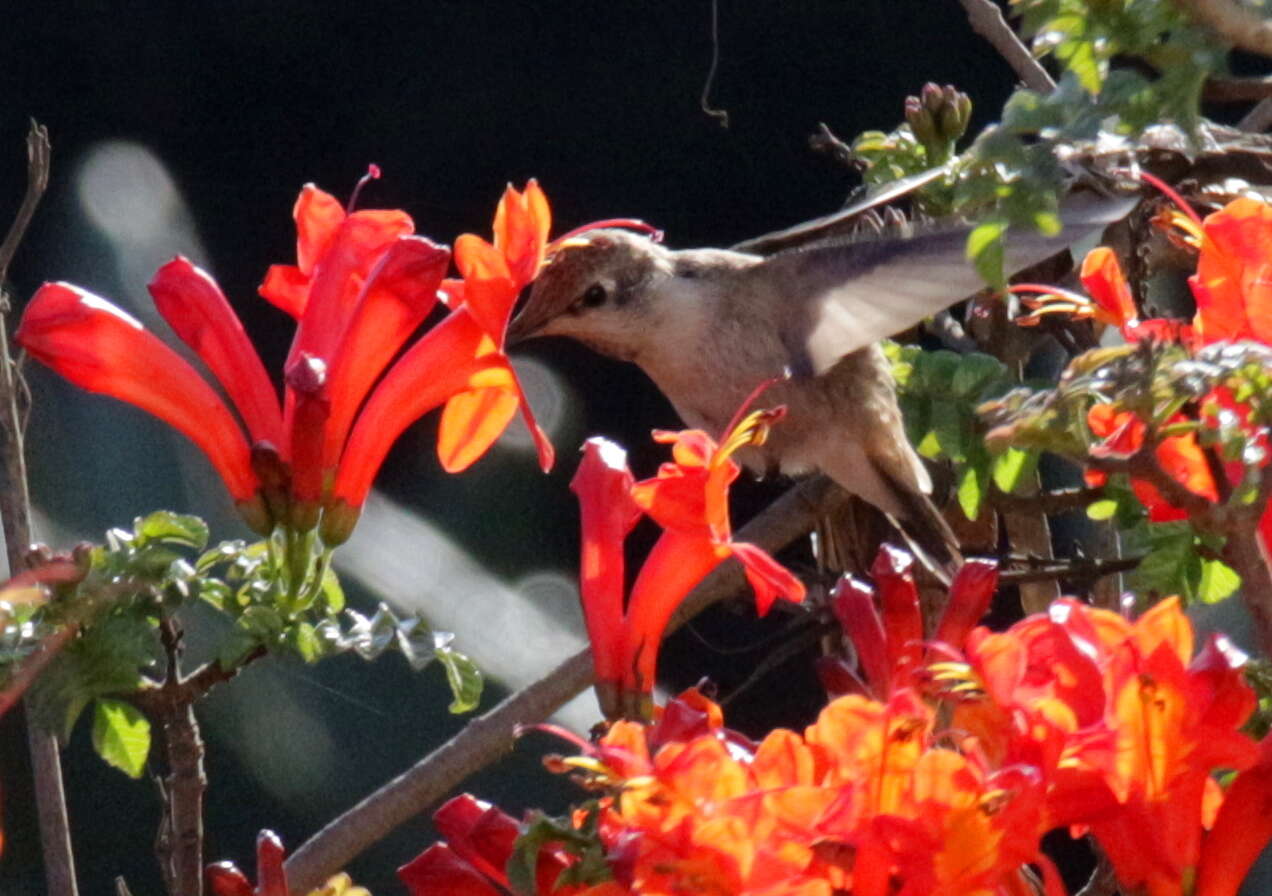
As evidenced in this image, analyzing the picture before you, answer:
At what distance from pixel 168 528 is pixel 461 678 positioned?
12.3 inches

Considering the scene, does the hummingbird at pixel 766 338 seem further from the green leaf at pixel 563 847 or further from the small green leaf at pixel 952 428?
the green leaf at pixel 563 847

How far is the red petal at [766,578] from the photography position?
138 centimetres

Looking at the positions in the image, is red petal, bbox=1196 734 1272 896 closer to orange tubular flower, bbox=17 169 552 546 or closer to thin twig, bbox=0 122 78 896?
orange tubular flower, bbox=17 169 552 546

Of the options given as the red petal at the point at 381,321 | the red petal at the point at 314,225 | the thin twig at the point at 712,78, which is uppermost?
the red petal at the point at 314,225

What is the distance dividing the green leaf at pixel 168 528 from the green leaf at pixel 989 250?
670 millimetres

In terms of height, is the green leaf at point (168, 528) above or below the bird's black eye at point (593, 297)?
above

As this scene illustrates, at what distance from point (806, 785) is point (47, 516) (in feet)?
8.83

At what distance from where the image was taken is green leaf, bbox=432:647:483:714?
1.55 metres

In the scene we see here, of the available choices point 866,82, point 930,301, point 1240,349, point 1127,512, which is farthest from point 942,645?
point 866,82

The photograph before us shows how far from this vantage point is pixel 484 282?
1471 millimetres

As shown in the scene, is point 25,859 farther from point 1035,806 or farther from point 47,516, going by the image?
point 1035,806

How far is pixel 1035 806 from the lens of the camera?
3.32 feet

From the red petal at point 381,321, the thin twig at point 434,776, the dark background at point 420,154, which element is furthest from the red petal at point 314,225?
the dark background at point 420,154

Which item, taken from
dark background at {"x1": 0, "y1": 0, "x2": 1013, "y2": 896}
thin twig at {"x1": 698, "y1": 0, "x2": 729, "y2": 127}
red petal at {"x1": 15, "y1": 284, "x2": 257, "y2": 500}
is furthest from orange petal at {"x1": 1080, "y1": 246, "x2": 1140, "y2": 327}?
dark background at {"x1": 0, "y1": 0, "x2": 1013, "y2": 896}
